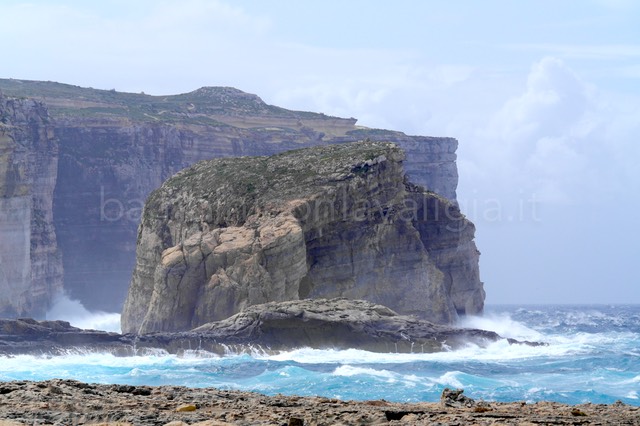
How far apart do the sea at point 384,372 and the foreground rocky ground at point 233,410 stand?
1174cm

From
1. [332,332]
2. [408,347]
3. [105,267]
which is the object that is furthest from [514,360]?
[105,267]

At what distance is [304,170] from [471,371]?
18744 millimetres

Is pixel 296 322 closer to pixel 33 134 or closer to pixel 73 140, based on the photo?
pixel 33 134

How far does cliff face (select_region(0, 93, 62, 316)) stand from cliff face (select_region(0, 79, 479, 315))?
220 inches

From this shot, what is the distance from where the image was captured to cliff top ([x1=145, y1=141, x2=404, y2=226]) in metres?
51.8

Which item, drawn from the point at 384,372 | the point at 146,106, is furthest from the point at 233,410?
the point at 146,106

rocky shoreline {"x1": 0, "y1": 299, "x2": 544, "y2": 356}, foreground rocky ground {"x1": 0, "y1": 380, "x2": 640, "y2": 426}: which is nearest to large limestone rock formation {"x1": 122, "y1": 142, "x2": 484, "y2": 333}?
rocky shoreline {"x1": 0, "y1": 299, "x2": 544, "y2": 356}

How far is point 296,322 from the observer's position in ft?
141

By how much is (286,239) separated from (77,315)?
139 feet

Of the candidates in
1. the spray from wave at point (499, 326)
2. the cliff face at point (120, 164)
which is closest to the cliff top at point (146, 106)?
the cliff face at point (120, 164)

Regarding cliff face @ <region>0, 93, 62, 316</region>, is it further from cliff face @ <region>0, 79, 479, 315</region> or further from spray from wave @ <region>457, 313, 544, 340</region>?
spray from wave @ <region>457, 313, 544, 340</region>

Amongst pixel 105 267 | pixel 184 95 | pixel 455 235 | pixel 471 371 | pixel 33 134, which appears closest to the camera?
pixel 471 371

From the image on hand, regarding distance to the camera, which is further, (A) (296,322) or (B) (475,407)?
(A) (296,322)

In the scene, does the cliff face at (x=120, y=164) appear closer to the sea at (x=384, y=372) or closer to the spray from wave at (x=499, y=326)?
the spray from wave at (x=499, y=326)
